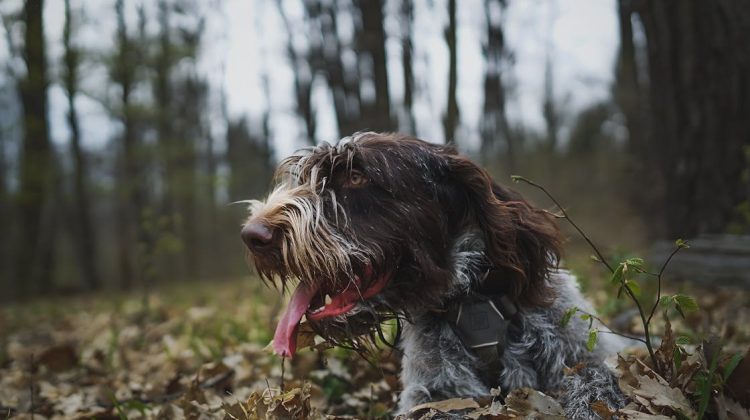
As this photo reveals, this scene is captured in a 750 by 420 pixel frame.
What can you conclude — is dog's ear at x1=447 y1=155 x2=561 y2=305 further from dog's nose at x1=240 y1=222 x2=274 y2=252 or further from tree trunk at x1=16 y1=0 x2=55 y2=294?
tree trunk at x1=16 y1=0 x2=55 y2=294

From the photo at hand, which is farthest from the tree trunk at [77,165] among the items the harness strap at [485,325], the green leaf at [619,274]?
the green leaf at [619,274]

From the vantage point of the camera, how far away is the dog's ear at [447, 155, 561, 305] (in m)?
2.84

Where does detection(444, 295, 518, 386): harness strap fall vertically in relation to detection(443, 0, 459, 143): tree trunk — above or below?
below

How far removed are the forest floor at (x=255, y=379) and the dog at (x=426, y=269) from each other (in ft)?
0.67

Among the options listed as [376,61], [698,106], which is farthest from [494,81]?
[698,106]

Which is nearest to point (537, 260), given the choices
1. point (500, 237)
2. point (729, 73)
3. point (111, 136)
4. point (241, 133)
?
point (500, 237)

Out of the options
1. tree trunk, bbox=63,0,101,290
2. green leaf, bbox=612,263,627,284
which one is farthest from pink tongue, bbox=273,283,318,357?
tree trunk, bbox=63,0,101,290

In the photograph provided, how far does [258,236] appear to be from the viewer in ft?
8.76

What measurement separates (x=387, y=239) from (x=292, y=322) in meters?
0.58

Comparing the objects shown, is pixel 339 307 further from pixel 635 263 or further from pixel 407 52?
pixel 407 52

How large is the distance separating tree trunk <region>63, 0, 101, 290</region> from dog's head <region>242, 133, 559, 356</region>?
1557cm

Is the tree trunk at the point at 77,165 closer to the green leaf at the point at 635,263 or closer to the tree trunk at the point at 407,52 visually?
the tree trunk at the point at 407,52

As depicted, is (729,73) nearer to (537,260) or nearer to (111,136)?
(537,260)

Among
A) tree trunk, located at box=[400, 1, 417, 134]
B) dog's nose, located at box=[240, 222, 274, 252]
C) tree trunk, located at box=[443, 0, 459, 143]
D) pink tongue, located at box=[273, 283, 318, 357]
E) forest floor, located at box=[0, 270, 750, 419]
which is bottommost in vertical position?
forest floor, located at box=[0, 270, 750, 419]
